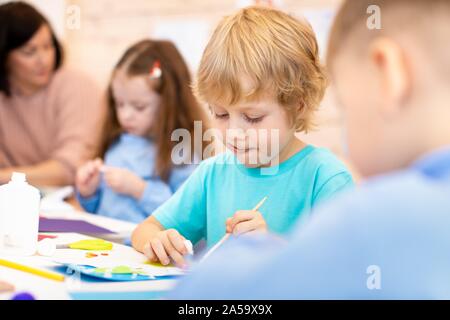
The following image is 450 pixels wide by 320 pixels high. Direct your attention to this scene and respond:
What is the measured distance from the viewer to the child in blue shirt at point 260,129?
0.74m

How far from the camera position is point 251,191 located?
2.62 ft

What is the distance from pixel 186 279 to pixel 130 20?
1.65 meters

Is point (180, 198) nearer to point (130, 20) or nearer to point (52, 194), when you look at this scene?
point (52, 194)

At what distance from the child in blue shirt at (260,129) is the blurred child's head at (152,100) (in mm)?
399

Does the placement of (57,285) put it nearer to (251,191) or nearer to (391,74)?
(251,191)

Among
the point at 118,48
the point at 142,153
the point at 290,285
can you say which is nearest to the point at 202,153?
the point at 142,153

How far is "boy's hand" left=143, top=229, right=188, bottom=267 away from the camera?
74cm

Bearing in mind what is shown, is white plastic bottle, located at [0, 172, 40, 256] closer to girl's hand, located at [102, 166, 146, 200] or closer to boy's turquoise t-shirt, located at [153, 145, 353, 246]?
boy's turquoise t-shirt, located at [153, 145, 353, 246]

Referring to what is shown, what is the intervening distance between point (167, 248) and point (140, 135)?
1.80 ft

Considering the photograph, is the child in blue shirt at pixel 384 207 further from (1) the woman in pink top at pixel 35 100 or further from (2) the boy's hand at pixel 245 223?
(1) the woman in pink top at pixel 35 100

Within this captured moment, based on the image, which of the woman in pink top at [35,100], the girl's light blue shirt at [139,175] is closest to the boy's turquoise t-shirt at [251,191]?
the girl's light blue shirt at [139,175]

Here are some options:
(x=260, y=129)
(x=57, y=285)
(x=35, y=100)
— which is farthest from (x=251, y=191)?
(x=35, y=100)

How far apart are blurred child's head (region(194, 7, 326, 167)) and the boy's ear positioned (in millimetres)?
287
